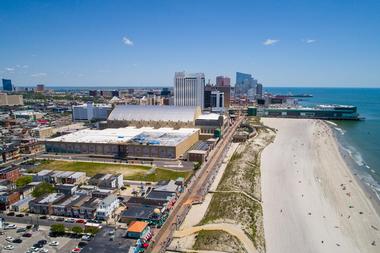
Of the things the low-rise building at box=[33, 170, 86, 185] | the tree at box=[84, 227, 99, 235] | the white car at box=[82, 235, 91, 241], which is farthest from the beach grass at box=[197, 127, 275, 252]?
the low-rise building at box=[33, 170, 86, 185]

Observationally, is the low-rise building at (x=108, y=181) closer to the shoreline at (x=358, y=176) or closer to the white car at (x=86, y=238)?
the white car at (x=86, y=238)

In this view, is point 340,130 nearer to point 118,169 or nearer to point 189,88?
point 189,88

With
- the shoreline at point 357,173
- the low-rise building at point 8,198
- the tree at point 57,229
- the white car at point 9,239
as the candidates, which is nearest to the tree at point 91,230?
the tree at point 57,229

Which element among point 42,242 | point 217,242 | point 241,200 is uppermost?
point 241,200

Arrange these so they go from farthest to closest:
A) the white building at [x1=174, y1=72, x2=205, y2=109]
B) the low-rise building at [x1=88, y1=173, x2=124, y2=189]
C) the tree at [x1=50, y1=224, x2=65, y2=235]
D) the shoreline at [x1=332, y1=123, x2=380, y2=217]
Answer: the white building at [x1=174, y1=72, x2=205, y2=109], the low-rise building at [x1=88, y1=173, x2=124, y2=189], the shoreline at [x1=332, y1=123, x2=380, y2=217], the tree at [x1=50, y1=224, x2=65, y2=235]

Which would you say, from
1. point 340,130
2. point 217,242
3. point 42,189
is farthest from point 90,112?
point 217,242

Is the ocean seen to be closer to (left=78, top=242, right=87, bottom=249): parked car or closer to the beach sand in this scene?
the beach sand

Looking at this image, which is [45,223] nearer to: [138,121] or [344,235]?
[344,235]
